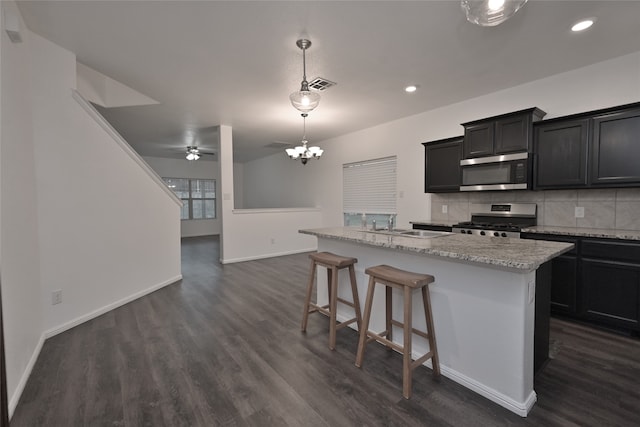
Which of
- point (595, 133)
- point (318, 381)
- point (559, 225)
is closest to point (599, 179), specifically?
point (595, 133)

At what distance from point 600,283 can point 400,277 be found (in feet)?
7.07

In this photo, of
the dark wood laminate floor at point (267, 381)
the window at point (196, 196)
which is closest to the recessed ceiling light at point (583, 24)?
the dark wood laminate floor at point (267, 381)

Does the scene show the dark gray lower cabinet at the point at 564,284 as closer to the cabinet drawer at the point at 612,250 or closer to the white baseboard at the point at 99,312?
the cabinet drawer at the point at 612,250

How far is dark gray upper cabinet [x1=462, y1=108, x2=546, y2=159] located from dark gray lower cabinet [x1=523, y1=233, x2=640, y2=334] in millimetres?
1099

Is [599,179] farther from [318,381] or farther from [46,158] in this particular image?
[46,158]

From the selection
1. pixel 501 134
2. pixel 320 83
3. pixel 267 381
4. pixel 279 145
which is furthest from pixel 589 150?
pixel 279 145

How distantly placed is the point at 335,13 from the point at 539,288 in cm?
243

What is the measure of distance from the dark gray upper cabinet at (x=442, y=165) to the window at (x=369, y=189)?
0.96m

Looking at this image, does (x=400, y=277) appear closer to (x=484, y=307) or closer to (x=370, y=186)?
(x=484, y=307)

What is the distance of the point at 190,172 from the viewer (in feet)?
31.9

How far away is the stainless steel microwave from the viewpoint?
331 cm

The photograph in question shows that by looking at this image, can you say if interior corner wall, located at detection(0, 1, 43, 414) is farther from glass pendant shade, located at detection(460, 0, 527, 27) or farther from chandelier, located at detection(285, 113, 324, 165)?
chandelier, located at detection(285, 113, 324, 165)

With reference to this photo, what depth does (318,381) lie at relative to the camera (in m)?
1.98

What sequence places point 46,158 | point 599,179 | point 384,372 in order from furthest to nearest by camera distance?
point 599,179 < point 46,158 < point 384,372
